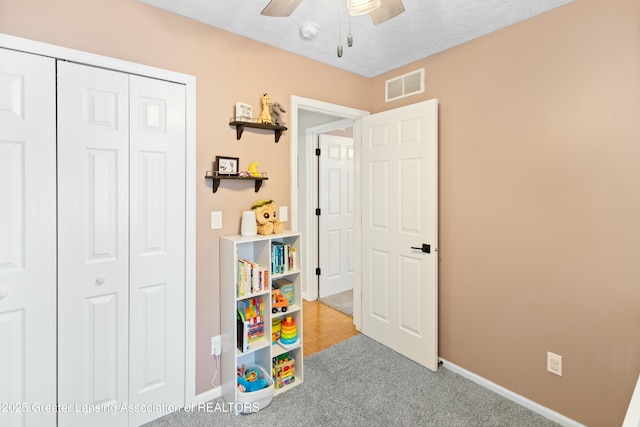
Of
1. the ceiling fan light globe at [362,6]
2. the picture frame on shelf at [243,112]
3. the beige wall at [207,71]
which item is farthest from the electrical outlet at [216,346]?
the ceiling fan light globe at [362,6]

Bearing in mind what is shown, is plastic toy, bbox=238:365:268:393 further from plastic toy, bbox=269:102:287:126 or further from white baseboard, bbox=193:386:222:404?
plastic toy, bbox=269:102:287:126

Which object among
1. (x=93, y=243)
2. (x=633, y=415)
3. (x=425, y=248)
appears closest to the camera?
(x=633, y=415)

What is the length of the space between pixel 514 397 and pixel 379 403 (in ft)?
2.98

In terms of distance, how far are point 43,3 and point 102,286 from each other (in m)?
1.48

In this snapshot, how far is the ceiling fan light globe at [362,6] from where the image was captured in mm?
1250

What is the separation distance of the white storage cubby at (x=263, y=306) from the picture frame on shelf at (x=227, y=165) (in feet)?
1.45

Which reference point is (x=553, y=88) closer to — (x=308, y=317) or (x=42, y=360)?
(x=308, y=317)

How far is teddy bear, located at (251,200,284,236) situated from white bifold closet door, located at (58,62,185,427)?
49 cm

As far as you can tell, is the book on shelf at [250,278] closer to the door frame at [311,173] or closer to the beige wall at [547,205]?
the door frame at [311,173]

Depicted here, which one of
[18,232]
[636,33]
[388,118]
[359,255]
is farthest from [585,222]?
[18,232]

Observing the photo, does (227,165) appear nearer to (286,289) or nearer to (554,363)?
(286,289)

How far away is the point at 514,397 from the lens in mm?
2014

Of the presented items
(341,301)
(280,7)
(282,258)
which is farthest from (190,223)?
(341,301)

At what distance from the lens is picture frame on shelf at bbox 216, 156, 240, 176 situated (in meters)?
2.02
